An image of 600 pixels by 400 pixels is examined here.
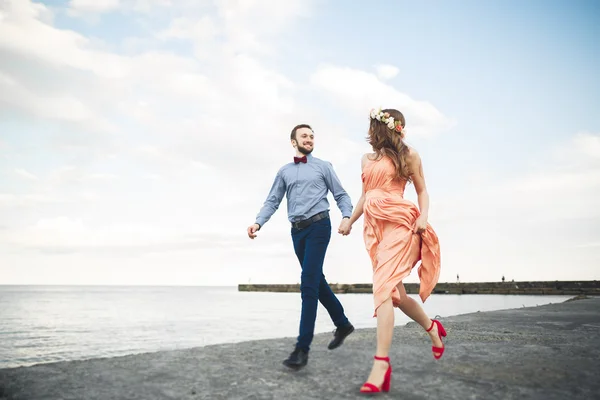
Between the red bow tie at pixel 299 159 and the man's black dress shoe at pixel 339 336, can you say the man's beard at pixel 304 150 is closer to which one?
the red bow tie at pixel 299 159

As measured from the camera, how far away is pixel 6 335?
66.9ft

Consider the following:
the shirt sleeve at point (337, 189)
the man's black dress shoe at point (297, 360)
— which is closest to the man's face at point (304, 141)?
the shirt sleeve at point (337, 189)

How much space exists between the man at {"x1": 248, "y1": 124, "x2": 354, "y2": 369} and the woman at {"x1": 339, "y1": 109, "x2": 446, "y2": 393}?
53 cm

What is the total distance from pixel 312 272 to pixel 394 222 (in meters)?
0.88

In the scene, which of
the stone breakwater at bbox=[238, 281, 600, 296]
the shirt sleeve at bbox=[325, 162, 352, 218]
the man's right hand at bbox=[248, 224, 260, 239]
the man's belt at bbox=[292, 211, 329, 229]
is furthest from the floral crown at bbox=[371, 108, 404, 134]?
the stone breakwater at bbox=[238, 281, 600, 296]

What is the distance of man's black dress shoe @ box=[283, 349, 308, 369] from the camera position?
315 centimetres

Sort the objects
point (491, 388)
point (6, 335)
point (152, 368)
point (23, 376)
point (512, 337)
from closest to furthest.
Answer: point (491, 388)
point (23, 376)
point (152, 368)
point (512, 337)
point (6, 335)

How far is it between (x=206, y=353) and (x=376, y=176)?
203 centimetres

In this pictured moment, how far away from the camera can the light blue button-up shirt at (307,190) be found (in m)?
3.84

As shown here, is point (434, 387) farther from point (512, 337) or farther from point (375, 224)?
point (512, 337)

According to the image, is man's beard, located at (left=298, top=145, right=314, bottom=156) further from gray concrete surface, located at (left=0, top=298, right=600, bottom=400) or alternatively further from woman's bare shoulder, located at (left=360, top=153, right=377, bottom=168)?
gray concrete surface, located at (left=0, top=298, right=600, bottom=400)

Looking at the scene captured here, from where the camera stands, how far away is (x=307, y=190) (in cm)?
389

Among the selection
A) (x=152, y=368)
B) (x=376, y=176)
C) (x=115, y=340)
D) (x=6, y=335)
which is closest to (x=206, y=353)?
(x=152, y=368)

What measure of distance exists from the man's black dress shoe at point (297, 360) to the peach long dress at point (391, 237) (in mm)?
716
